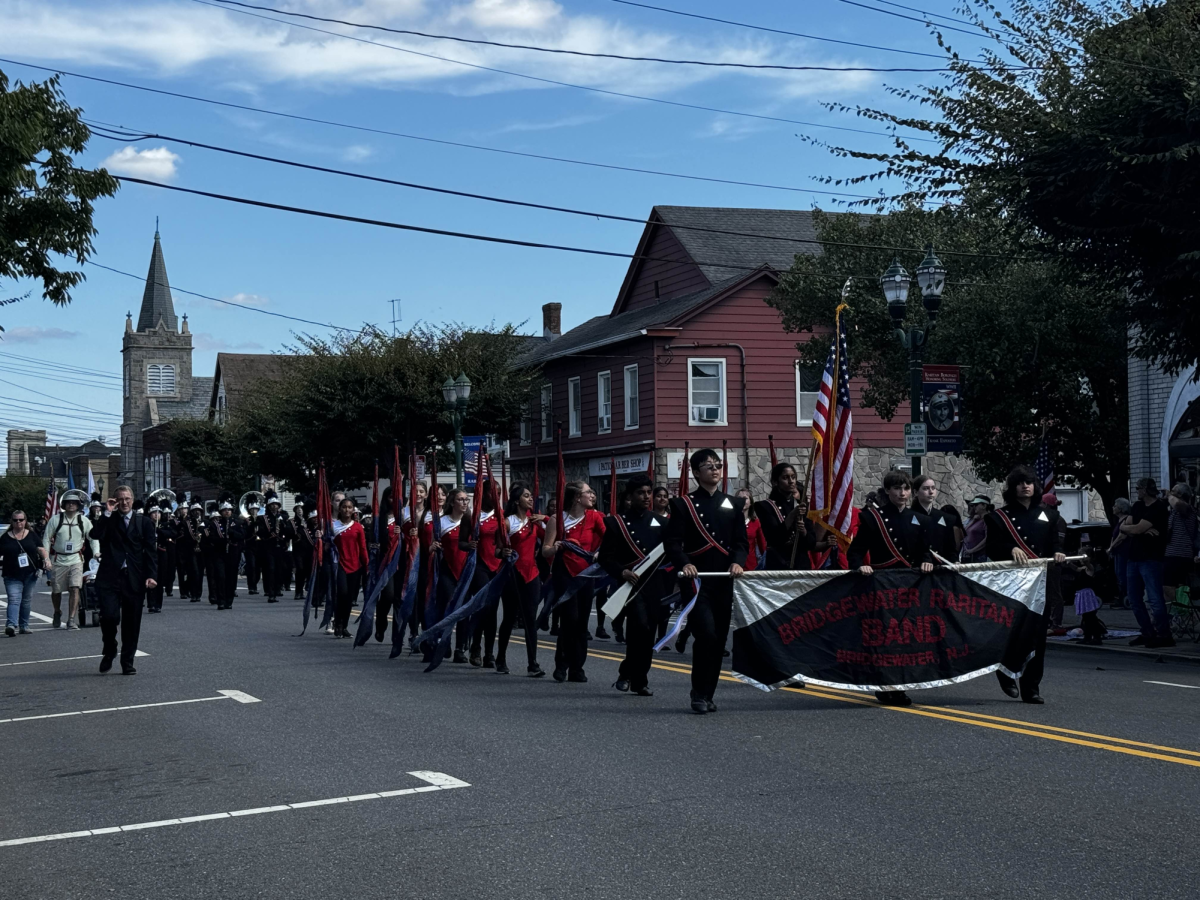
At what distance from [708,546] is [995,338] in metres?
15.0

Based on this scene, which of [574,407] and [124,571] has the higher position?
[574,407]

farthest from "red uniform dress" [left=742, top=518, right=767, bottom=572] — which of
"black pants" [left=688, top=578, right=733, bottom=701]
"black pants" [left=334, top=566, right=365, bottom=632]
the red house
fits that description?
the red house

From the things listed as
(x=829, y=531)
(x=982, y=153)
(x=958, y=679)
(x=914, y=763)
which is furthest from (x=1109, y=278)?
(x=914, y=763)

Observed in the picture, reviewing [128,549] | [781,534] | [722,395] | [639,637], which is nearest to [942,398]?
[781,534]

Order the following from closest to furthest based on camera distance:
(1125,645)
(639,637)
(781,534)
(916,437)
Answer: (639,637), (781,534), (1125,645), (916,437)

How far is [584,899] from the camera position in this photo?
5.84 meters

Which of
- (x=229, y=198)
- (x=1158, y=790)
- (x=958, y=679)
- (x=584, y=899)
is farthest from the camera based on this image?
(x=229, y=198)

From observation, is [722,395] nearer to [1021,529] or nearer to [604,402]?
[604,402]

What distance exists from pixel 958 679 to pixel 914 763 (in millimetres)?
2935

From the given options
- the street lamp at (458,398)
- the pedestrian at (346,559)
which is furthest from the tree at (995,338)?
the pedestrian at (346,559)

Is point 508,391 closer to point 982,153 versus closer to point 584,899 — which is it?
point 982,153

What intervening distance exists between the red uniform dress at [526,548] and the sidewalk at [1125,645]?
655 cm

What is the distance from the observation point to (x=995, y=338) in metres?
25.1

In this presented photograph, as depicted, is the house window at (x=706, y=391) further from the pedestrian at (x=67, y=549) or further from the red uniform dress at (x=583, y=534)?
the red uniform dress at (x=583, y=534)
